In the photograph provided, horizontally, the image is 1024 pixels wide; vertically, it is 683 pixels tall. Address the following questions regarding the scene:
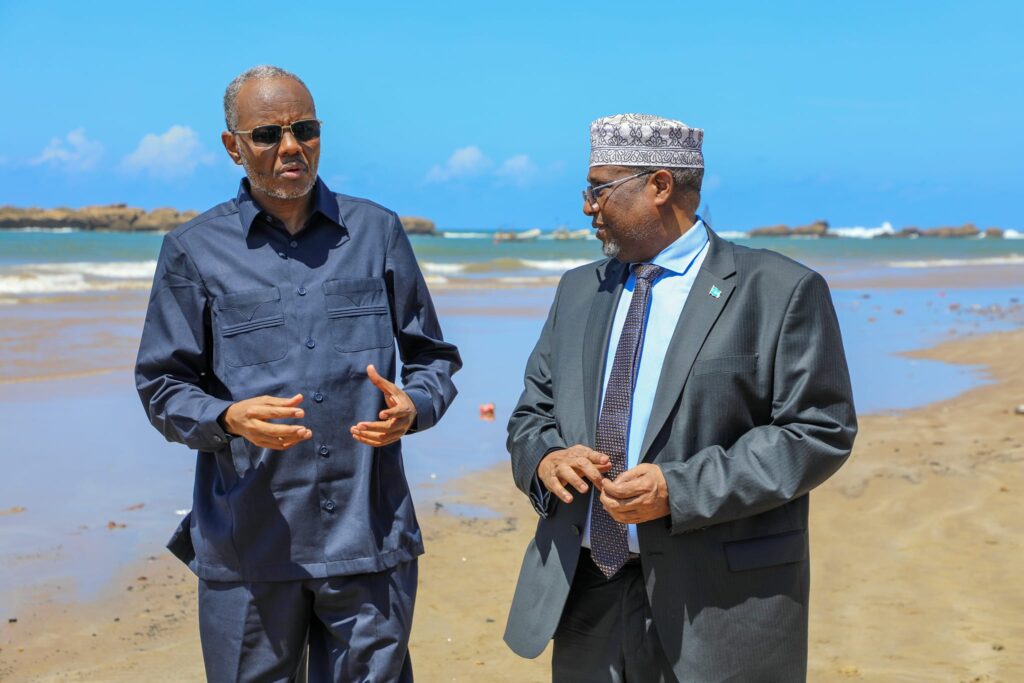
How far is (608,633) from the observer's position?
2936 mm

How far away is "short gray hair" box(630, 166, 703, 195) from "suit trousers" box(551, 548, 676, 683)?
935 mm

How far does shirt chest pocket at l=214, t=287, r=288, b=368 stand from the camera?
301 cm

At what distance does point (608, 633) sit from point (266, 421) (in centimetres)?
98

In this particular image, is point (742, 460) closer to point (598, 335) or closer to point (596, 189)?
point (598, 335)

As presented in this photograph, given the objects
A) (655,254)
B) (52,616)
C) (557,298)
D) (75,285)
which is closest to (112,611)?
(52,616)

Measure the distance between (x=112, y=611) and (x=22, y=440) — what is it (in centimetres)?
368

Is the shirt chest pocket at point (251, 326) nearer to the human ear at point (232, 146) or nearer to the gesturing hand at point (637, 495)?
the human ear at point (232, 146)

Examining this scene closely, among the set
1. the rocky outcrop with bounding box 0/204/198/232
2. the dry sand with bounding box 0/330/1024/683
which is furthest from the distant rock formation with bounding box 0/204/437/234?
the dry sand with bounding box 0/330/1024/683

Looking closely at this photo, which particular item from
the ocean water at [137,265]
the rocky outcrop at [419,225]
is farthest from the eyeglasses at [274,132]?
the rocky outcrop at [419,225]

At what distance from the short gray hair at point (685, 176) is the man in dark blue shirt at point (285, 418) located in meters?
0.78

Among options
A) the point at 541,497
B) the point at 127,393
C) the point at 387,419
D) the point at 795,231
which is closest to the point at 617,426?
the point at 541,497

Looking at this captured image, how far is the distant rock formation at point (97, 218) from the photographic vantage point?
72.7 meters

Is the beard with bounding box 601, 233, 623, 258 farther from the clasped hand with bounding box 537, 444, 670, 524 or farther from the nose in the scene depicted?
the nose

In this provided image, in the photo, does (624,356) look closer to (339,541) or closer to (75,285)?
(339,541)
